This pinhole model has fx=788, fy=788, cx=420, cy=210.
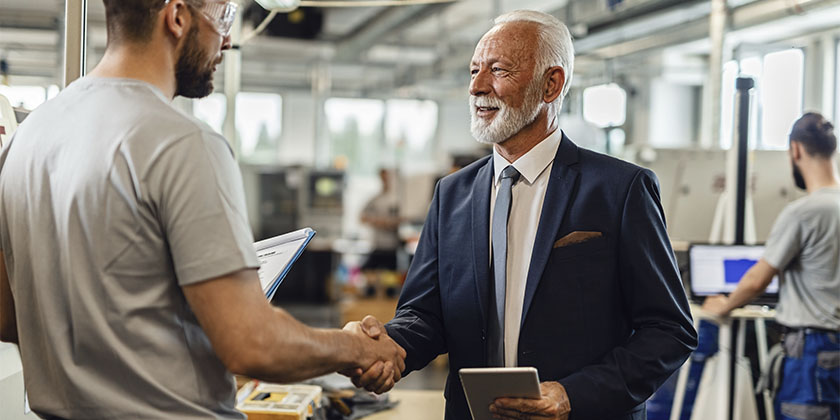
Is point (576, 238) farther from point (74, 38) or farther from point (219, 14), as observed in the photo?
point (74, 38)

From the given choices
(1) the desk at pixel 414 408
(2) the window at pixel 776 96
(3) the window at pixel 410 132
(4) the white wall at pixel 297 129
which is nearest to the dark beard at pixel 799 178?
(1) the desk at pixel 414 408

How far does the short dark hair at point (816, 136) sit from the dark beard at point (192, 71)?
3.33 m

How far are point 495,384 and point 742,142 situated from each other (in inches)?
121

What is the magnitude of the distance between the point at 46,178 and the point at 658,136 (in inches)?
499

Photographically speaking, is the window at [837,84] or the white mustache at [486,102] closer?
the white mustache at [486,102]

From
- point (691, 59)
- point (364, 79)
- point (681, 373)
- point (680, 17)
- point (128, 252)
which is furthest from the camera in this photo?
point (364, 79)

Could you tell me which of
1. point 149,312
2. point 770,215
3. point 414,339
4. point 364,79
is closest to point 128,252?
point 149,312

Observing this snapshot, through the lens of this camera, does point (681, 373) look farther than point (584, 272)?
Yes

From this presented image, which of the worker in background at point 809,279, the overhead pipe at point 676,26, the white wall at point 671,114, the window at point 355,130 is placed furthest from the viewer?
the window at point 355,130

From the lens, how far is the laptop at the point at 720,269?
428 cm

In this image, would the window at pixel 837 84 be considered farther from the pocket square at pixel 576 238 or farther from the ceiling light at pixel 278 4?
the pocket square at pixel 576 238

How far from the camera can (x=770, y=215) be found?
5102 millimetres

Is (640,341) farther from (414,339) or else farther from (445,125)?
(445,125)

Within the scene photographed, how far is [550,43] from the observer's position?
1955 millimetres
